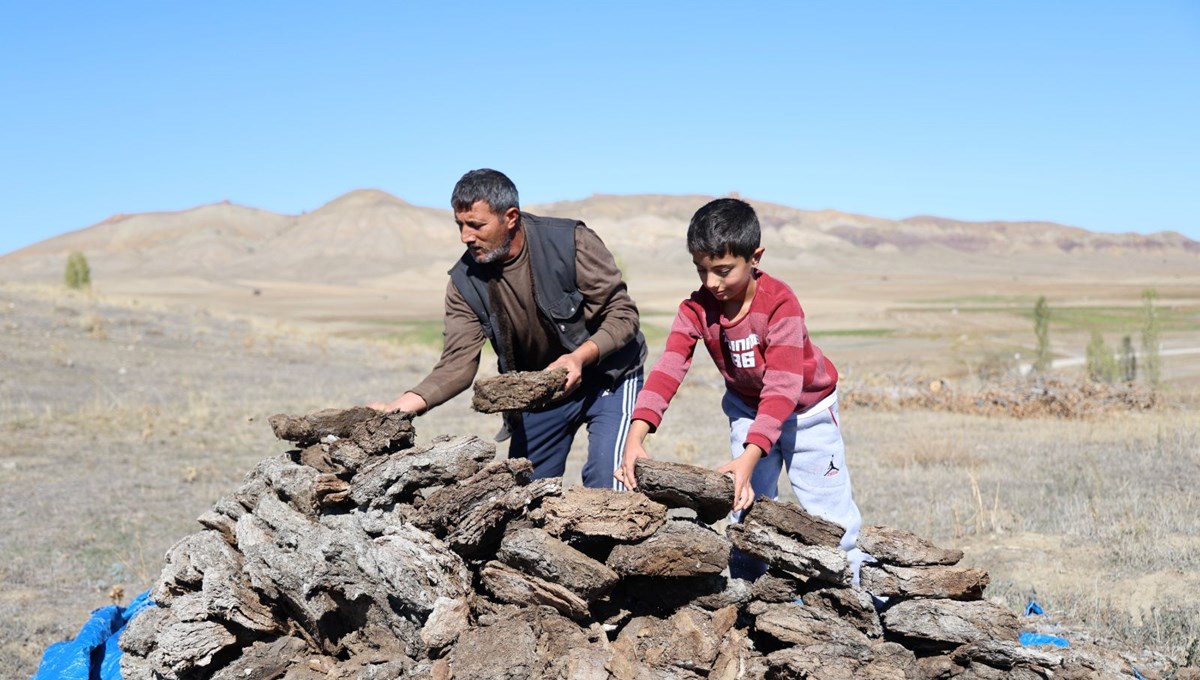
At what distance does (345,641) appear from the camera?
4.05m

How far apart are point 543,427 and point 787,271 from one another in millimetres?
145422

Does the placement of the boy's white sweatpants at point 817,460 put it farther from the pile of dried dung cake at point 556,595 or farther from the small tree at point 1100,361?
the small tree at point 1100,361

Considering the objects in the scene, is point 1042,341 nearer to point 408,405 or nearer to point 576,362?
point 576,362

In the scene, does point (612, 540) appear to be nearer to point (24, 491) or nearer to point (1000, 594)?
point (1000, 594)

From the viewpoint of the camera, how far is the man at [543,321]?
4895mm

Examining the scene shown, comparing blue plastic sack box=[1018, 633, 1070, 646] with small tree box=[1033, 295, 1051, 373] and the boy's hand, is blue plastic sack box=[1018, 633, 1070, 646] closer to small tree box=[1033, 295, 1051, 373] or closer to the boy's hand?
the boy's hand

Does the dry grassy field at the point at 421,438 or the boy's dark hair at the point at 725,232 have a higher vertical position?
the boy's dark hair at the point at 725,232

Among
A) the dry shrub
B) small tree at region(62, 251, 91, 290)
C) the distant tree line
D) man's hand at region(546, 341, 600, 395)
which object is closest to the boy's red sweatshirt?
man's hand at region(546, 341, 600, 395)

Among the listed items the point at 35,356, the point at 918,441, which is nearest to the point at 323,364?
the point at 35,356

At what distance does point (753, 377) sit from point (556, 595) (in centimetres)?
138

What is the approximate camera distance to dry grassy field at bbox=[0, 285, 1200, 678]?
251 inches

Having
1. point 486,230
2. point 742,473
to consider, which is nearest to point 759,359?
point 742,473

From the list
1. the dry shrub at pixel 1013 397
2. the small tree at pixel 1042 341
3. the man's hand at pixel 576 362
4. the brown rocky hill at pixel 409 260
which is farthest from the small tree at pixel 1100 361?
the brown rocky hill at pixel 409 260

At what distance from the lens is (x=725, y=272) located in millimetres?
4113
